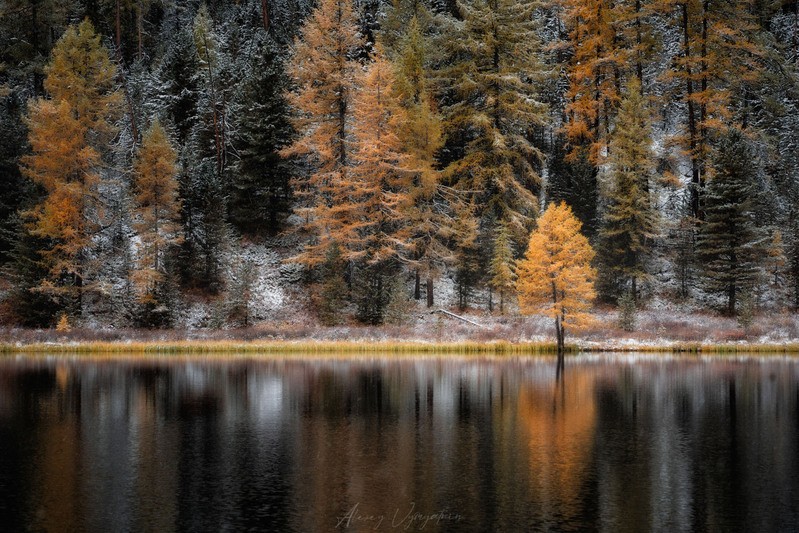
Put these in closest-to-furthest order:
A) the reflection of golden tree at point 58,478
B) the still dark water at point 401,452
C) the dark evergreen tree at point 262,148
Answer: the reflection of golden tree at point 58,478
the still dark water at point 401,452
the dark evergreen tree at point 262,148

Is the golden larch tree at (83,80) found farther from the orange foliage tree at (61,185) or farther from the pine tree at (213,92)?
the pine tree at (213,92)

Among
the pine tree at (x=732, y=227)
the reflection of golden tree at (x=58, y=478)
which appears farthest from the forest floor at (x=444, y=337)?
the reflection of golden tree at (x=58, y=478)

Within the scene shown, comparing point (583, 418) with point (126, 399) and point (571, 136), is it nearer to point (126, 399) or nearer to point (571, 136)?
point (126, 399)

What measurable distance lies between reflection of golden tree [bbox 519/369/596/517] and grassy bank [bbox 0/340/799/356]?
9.83m

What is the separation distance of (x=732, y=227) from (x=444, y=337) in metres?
18.2

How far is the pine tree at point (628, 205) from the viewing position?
148 feet

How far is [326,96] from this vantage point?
46281 millimetres

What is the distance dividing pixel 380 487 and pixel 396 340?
26.2m

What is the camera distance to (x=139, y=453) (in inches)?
689

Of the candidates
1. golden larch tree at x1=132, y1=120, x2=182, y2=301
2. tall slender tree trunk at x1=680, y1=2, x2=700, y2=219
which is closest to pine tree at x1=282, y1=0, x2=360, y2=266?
golden larch tree at x1=132, y1=120, x2=182, y2=301

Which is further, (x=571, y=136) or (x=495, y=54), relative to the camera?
(x=571, y=136)

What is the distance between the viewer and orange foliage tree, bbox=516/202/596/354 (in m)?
38.5

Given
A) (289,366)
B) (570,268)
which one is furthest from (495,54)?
(289,366)
